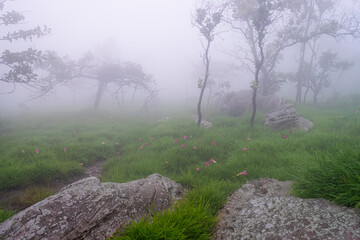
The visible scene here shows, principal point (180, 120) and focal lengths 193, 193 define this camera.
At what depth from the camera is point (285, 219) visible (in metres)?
2.04

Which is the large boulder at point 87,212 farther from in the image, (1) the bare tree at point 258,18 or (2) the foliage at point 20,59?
(2) the foliage at point 20,59

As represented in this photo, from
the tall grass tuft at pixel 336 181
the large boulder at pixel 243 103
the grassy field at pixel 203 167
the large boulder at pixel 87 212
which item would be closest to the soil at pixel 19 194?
the grassy field at pixel 203 167

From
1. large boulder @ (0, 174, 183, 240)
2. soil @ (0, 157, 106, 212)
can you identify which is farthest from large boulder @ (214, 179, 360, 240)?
soil @ (0, 157, 106, 212)

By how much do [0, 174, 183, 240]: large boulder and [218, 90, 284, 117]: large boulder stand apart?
37.7 feet

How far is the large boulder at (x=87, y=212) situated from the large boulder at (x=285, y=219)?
0.96 meters

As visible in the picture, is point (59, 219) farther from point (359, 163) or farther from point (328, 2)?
point (328, 2)

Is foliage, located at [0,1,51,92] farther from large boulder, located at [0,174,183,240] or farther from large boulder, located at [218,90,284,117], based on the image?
large boulder, located at [218,90,284,117]

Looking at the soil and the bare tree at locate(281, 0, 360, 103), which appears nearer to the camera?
the soil

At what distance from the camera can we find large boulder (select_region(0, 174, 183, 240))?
1.98 meters

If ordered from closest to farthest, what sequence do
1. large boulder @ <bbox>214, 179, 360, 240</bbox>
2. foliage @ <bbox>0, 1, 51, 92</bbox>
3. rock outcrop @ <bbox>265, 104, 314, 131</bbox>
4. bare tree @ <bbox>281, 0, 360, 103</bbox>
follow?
large boulder @ <bbox>214, 179, 360, 240</bbox> → rock outcrop @ <bbox>265, 104, 314, 131</bbox> → foliage @ <bbox>0, 1, 51, 92</bbox> → bare tree @ <bbox>281, 0, 360, 103</bbox>

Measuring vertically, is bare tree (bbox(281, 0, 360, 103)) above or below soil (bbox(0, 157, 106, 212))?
above

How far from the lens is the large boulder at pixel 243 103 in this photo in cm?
1276

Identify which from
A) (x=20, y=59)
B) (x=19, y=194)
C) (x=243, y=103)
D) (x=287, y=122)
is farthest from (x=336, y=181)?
(x=20, y=59)

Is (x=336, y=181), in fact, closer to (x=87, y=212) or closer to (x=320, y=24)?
(x=87, y=212)
